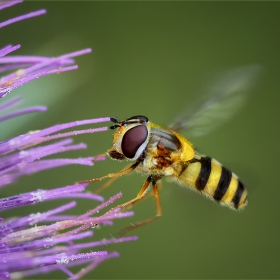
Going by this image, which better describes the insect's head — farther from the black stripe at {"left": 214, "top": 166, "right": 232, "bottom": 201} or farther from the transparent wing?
A: the black stripe at {"left": 214, "top": 166, "right": 232, "bottom": 201}

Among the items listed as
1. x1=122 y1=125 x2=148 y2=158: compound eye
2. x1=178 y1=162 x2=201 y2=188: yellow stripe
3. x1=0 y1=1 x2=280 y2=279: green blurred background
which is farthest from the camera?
x1=0 y1=1 x2=280 y2=279: green blurred background

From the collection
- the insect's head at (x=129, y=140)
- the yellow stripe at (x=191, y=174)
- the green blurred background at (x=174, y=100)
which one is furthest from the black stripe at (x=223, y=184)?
the green blurred background at (x=174, y=100)

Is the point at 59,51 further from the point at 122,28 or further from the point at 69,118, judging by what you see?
the point at 122,28

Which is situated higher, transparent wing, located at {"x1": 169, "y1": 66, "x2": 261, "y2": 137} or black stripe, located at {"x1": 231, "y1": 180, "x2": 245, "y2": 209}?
transparent wing, located at {"x1": 169, "y1": 66, "x2": 261, "y2": 137}

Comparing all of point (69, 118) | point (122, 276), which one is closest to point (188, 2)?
point (69, 118)

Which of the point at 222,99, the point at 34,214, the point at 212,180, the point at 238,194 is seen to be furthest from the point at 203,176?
the point at 34,214

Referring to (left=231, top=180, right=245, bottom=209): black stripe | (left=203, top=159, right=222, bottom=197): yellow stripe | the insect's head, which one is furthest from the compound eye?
(left=231, top=180, right=245, bottom=209): black stripe

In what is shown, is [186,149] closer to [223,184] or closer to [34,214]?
[223,184]
